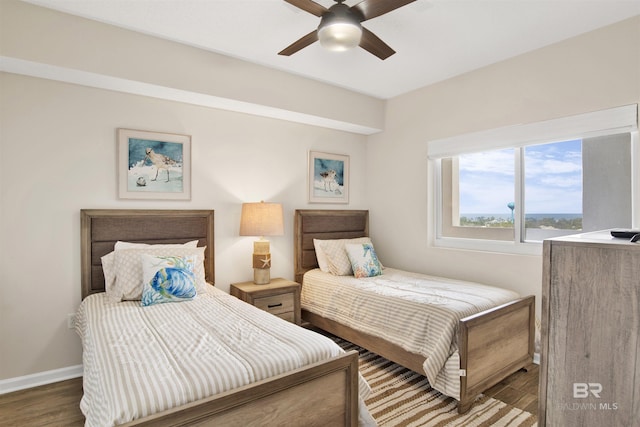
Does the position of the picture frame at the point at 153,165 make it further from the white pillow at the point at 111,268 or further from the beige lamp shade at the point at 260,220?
the beige lamp shade at the point at 260,220

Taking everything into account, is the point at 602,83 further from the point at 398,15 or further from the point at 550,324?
the point at 550,324

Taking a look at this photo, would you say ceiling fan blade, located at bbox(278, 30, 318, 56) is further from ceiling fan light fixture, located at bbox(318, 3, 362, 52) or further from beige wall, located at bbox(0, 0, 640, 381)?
beige wall, located at bbox(0, 0, 640, 381)

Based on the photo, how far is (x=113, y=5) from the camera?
226 cm

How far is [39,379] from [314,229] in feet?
8.67

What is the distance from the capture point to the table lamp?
10.6 ft

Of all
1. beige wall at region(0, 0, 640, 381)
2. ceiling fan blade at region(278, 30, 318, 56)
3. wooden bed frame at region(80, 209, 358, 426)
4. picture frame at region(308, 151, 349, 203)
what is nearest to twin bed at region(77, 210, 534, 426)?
wooden bed frame at region(80, 209, 358, 426)

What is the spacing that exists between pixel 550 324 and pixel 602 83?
2496 mm

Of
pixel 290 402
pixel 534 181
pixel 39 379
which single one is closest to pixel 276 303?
pixel 290 402

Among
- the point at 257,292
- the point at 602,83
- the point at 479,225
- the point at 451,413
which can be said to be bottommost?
the point at 451,413

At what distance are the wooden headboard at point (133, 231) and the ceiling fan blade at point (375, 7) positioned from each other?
2130 millimetres

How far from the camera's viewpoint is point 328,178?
13.5ft

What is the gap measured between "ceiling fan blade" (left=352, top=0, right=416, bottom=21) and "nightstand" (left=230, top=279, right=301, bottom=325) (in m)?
2.28

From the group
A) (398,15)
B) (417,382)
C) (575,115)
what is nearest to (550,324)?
(417,382)

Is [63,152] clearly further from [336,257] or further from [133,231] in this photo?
[336,257]
